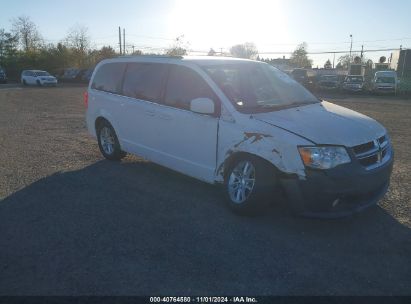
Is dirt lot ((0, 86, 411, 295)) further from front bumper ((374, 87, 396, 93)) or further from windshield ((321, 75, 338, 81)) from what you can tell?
windshield ((321, 75, 338, 81))

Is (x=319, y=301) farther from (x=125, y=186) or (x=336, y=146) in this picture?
(x=125, y=186)

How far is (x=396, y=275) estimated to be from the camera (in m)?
3.43

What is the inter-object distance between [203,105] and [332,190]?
5.76 ft

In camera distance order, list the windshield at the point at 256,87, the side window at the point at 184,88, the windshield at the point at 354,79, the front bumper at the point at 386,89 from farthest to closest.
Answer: the windshield at the point at 354,79 < the front bumper at the point at 386,89 < the side window at the point at 184,88 < the windshield at the point at 256,87

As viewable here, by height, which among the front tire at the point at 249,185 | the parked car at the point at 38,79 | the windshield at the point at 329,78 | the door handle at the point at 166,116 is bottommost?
the parked car at the point at 38,79

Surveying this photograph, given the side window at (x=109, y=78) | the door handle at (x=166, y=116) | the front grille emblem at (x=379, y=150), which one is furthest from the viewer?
the side window at (x=109, y=78)

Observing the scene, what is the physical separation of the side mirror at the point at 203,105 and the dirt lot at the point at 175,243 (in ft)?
3.96

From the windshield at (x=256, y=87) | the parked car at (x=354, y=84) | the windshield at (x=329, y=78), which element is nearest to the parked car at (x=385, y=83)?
the parked car at (x=354, y=84)

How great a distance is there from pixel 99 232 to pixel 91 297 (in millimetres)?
1189

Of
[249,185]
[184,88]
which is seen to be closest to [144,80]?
[184,88]

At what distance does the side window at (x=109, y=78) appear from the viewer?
6.65 meters

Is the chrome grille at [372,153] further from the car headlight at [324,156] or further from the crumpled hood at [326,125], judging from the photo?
the car headlight at [324,156]

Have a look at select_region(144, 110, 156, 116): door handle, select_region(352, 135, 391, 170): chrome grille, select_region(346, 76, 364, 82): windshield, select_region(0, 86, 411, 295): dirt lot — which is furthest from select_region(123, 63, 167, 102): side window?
select_region(346, 76, 364, 82): windshield

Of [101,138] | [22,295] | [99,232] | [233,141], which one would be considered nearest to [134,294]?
[22,295]
